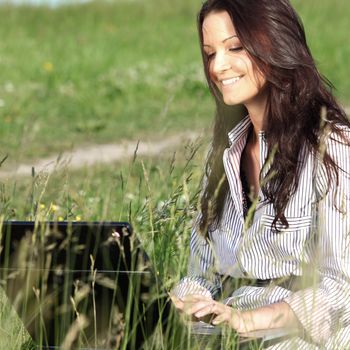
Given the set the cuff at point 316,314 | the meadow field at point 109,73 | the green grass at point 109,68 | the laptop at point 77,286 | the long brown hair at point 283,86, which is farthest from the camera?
the green grass at point 109,68

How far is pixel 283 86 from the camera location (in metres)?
3.33

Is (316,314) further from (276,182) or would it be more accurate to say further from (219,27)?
(219,27)

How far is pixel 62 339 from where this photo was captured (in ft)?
9.77

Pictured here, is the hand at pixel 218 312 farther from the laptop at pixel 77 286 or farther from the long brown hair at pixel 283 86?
the long brown hair at pixel 283 86

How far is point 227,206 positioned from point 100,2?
48.9 ft

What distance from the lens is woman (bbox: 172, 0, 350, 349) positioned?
3094 mm

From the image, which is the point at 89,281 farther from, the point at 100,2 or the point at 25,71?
the point at 100,2

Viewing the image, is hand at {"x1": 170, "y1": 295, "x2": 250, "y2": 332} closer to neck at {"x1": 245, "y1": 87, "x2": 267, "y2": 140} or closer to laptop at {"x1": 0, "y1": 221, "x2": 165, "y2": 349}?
laptop at {"x1": 0, "y1": 221, "x2": 165, "y2": 349}

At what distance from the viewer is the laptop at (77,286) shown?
2879 mm

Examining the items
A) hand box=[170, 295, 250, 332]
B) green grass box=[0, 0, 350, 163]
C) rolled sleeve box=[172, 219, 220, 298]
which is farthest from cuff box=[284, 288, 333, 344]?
green grass box=[0, 0, 350, 163]

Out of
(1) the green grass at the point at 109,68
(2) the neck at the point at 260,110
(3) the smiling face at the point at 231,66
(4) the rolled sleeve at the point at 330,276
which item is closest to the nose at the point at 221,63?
(3) the smiling face at the point at 231,66

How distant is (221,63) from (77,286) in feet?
2.80

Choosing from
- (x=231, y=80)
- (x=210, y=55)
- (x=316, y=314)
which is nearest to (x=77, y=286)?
(x=316, y=314)

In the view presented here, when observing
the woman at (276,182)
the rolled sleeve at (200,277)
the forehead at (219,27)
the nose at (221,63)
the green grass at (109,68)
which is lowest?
the green grass at (109,68)
